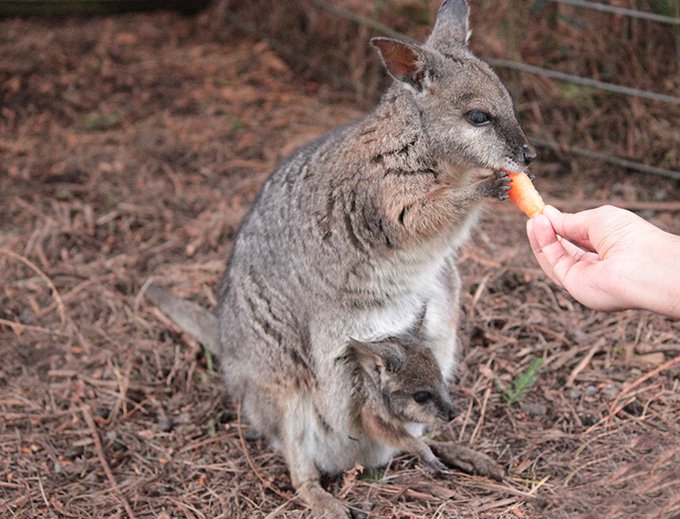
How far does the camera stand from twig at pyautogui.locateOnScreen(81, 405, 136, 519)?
11.8 ft

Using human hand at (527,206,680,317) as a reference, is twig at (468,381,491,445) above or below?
below

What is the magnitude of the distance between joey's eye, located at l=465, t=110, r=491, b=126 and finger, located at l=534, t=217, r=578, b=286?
500 millimetres

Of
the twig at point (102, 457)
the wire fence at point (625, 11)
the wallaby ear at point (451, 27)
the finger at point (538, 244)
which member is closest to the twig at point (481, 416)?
the finger at point (538, 244)

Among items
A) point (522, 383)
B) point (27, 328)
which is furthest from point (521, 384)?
point (27, 328)

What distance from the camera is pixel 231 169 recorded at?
20.3 feet

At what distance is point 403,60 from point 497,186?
61 centimetres

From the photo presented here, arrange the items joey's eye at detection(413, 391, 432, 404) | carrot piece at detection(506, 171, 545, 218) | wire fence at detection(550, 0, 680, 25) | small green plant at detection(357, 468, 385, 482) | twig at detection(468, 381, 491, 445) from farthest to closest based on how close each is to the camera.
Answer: wire fence at detection(550, 0, 680, 25) → twig at detection(468, 381, 491, 445) → small green plant at detection(357, 468, 385, 482) → joey's eye at detection(413, 391, 432, 404) → carrot piece at detection(506, 171, 545, 218)

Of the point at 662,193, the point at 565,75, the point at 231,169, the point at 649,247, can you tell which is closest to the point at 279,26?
the point at 231,169

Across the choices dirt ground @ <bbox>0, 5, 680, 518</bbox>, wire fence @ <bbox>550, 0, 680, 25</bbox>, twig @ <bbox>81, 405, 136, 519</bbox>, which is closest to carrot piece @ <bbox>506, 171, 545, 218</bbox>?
dirt ground @ <bbox>0, 5, 680, 518</bbox>

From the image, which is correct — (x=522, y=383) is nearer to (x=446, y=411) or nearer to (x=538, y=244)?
(x=446, y=411)

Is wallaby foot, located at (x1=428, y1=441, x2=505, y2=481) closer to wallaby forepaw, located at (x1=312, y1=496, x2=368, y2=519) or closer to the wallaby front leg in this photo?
the wallaby front leg

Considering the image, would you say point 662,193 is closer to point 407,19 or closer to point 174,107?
point 407,19

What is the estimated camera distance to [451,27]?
366cm

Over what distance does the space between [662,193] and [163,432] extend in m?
3.58
